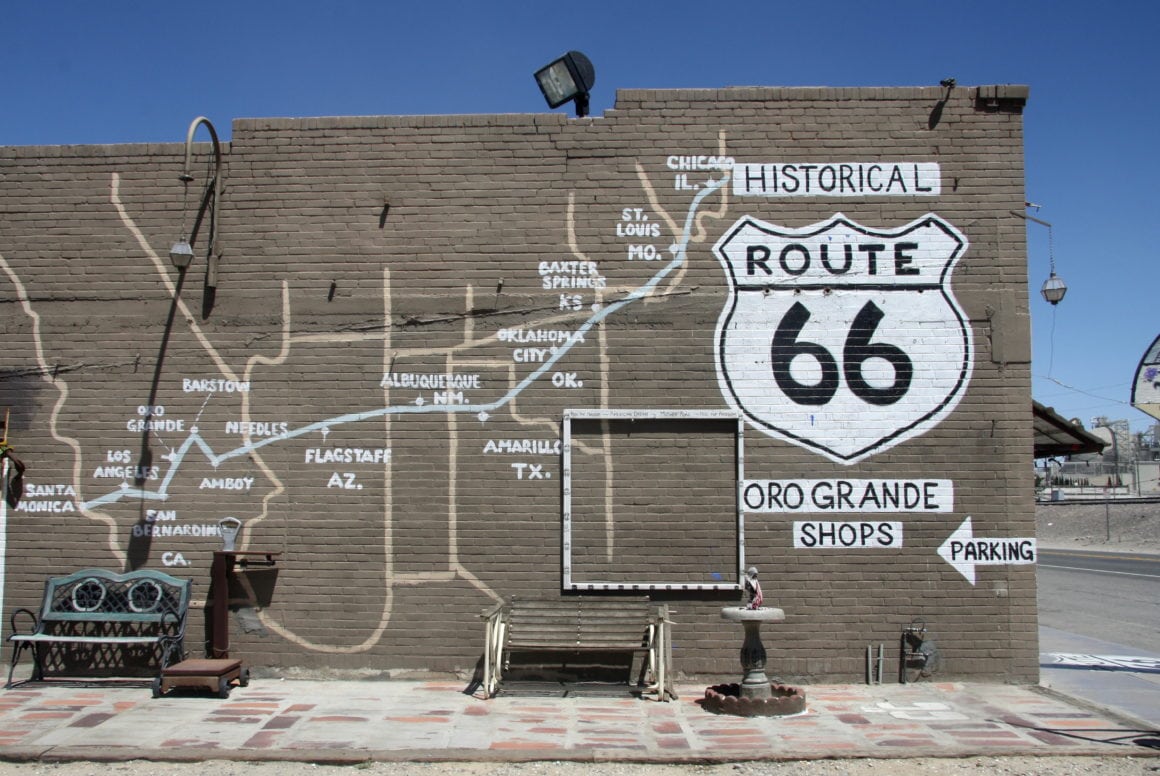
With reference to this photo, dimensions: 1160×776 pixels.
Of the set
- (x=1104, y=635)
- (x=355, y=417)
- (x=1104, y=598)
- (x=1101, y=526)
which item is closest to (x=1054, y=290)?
(x=1104, y=635)

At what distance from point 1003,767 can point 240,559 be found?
249 inches

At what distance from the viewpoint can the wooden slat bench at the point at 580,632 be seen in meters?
7.98

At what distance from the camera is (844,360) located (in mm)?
8742

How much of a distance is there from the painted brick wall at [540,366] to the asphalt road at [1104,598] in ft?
17.4

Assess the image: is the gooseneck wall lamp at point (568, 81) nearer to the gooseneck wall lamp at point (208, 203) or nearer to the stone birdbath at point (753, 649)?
the gooseneck wall lamp at point (208, 203)

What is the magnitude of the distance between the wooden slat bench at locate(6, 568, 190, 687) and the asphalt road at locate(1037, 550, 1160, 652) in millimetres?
10683

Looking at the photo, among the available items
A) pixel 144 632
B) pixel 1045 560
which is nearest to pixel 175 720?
pixel 144 632

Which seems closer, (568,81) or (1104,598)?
(568,81)

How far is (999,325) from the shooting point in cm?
871

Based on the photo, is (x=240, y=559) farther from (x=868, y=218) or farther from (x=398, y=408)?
(x=868, y=218)

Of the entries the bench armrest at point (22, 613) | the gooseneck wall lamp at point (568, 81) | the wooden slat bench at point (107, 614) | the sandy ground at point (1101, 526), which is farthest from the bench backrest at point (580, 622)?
the sandy ground at point (1101, 526)

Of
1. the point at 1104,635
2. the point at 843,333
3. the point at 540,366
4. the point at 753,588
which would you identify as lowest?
the point at 1104,635

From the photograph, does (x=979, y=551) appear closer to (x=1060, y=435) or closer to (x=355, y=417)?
(x=1060, y=435)

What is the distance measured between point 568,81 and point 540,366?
115 inches
